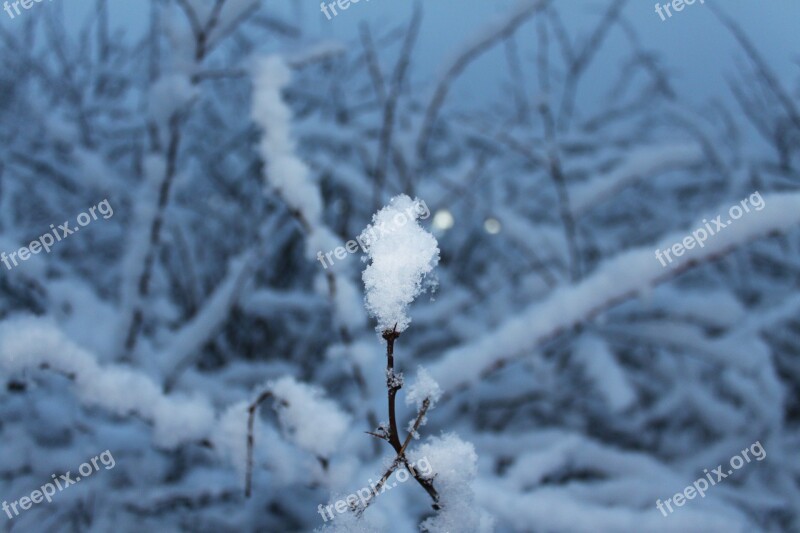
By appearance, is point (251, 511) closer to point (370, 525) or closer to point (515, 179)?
point (370, 525)

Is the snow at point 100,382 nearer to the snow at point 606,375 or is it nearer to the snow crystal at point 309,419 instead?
the snow crystal at point 309,419

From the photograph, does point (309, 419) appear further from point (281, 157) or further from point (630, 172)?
point (630, 172)

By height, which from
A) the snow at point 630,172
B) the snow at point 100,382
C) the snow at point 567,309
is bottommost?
the snow at point 567,309

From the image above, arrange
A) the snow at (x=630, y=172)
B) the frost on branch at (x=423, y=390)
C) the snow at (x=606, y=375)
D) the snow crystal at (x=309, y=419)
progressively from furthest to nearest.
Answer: the snow at (x=630, y=172) → the snow at (x=606, y=375) → the snow crystal at (x=309, y=419) → the frost on branch at (x=423, y=390)

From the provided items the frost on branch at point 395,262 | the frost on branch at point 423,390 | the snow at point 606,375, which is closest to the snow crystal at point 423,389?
the frost on branch at point 423,390

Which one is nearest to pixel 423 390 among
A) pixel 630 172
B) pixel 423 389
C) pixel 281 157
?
pixel 423 389

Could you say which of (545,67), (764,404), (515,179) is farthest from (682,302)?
(515,179)

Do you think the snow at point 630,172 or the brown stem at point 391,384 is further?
the snow at point 630,172
